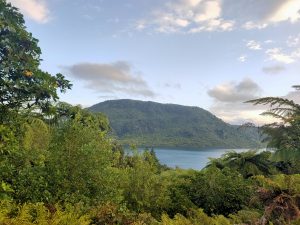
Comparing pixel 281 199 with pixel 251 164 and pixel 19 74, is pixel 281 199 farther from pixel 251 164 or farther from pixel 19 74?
pixel 251 164

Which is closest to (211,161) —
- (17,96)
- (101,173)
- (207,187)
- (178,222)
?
(207,187)

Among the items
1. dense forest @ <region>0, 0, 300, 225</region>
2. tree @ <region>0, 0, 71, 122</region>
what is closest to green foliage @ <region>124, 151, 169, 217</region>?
dense forest @ <region>0, 0, 300, 225</region>

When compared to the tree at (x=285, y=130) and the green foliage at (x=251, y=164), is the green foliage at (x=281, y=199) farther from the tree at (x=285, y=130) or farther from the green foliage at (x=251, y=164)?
the green foliage at (x=251, y=164)

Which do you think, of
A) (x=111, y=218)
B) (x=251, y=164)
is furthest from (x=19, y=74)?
(x=251, y=164)

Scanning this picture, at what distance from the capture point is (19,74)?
807cm

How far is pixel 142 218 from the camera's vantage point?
849 cm

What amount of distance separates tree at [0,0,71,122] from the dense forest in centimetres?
2

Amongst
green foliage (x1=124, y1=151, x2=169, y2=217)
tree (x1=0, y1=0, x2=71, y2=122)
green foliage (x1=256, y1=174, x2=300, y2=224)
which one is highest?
tree (x1=0, y1=0, x2=71, y2=122)

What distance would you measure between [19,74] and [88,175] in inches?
166

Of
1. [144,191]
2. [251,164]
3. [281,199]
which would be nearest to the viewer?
[281,199]

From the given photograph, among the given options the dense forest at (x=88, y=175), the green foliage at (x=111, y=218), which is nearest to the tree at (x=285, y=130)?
the dense forest at (x=88, y=175)

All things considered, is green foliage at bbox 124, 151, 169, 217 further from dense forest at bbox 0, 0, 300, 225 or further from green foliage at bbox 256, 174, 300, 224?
green foliage at bbox 256, 174, 300, 224

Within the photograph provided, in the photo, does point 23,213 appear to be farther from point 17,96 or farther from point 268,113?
point 268,113

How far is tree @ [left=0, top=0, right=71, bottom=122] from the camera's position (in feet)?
26.2
